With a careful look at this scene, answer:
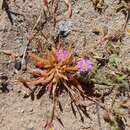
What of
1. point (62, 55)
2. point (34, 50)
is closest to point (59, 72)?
point (62, 55)

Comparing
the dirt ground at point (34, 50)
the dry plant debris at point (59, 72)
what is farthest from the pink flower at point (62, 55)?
the dirt ground at point (34, 50)

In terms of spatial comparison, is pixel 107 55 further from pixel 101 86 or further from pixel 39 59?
pixel 39 59

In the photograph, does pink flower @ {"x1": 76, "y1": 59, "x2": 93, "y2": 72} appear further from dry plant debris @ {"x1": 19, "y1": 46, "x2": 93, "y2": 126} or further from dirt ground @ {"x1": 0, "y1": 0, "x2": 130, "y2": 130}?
dirt ground @ {"x1": 0, "y1": 0, "x2": 130, "y2": 130}

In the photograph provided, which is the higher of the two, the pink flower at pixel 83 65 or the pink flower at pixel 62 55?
the pink flower at pixel 62 55

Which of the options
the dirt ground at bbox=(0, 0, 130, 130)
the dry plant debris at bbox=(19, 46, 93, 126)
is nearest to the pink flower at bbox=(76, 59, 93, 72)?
the dry plant debris at bbox=(19, 46, 93, 126)

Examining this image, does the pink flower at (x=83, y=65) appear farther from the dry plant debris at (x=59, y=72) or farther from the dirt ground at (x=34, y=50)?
the dirt ground at (x=34, y=50)

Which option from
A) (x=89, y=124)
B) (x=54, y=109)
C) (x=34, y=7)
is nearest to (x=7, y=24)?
(x=34, y=7)

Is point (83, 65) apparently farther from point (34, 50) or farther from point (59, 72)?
point (34, 50)

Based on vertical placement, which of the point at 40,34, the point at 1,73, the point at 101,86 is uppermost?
the point at 40,34
